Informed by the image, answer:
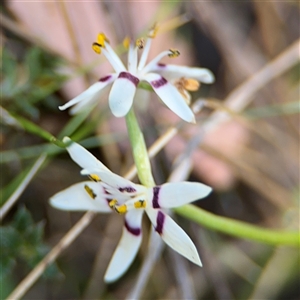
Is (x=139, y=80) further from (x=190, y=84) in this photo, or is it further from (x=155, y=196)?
(x=155, y=196)

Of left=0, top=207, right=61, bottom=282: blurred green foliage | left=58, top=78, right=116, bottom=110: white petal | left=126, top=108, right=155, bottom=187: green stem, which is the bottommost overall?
left=0, top=207, right=61, bottom=282: blurred green foliage

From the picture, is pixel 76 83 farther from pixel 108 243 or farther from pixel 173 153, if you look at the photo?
pixel 108 243

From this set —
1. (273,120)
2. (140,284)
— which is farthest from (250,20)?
(140,284)

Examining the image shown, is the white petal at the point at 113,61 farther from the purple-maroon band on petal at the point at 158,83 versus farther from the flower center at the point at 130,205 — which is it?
the flower center at the point at 130,205

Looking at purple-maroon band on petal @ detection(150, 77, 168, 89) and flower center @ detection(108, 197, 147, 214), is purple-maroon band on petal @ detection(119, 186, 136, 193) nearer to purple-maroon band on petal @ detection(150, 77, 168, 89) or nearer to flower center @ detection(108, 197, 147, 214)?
flower center @ detection(108, 197, 147, 214)

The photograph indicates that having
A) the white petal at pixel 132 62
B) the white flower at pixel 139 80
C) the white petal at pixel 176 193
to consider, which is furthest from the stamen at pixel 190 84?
the white petal at pixel 176 193

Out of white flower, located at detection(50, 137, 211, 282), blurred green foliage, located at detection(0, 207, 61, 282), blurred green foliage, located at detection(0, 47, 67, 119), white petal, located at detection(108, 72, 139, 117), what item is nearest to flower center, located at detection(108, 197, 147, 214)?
white flower, located at detection(50, 137, 211, 282)
